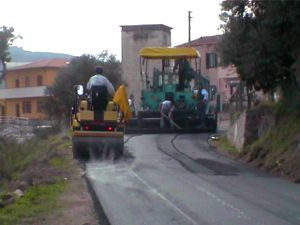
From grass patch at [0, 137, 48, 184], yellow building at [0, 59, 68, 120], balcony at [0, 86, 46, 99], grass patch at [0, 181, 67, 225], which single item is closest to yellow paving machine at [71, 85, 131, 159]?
grass patch at [0, 181, 67, 225]

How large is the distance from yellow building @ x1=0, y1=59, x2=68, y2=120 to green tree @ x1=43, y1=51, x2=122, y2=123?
21340 mm

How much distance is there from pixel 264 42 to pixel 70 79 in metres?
35.9

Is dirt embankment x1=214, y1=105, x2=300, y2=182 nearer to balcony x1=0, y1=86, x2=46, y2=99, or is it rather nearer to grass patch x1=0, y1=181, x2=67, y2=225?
grass patch x1=0, y1=181, x2=67, y2=225

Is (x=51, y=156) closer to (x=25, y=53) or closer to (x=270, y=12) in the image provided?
(x=270, y=12)

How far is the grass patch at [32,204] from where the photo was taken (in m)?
16.5

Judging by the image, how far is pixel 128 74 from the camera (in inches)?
A: 3228

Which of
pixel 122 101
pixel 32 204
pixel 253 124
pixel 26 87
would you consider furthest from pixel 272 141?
pixel 26 87

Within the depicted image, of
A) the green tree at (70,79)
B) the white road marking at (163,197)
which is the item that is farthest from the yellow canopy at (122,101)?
the green tree at (70,79)

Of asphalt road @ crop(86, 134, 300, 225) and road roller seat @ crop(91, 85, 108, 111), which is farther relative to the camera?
road roller seat @ crop(91, 85, 108, 111)

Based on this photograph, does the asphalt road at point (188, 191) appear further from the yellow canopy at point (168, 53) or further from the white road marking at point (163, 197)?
the yellow canopy at point (168, 53)

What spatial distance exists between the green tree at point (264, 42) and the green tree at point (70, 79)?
106ft

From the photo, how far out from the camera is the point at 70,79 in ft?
200

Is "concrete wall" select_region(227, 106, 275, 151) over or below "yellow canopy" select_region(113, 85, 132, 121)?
below

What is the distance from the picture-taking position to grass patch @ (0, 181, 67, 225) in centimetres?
1655
